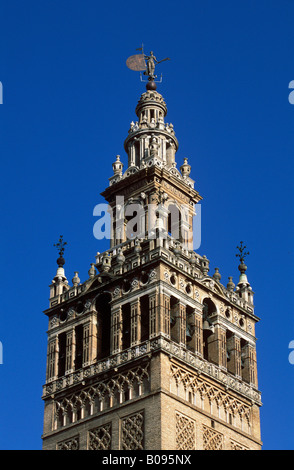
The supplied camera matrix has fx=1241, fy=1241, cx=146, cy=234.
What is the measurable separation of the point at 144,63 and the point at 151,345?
24489 mm

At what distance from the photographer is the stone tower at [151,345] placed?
6462 cm

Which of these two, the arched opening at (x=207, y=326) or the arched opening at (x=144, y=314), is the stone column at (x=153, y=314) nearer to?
the arched opening at (x=144, y=314)

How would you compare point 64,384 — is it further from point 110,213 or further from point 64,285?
point 110,213

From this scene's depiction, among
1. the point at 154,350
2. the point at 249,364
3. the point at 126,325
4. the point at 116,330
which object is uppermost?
the point at 126,325

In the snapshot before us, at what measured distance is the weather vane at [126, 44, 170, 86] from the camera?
8231 centimetres

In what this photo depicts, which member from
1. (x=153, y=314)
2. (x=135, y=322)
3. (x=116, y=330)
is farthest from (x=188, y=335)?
(x=116, y=330)

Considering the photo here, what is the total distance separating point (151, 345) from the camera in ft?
214

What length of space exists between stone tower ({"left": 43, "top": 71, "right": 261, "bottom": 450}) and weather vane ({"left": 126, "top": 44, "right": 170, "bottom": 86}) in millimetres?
9085

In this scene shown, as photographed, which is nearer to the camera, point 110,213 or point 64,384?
point 64,384

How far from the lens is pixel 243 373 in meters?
71.2

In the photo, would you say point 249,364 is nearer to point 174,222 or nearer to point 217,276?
point 217,276

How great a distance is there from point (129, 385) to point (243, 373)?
8733 millimetres
